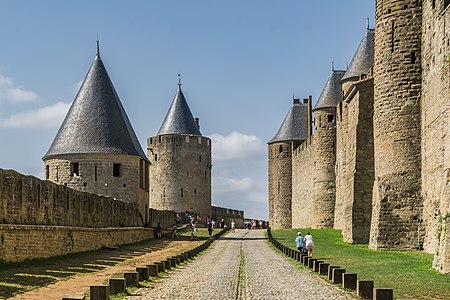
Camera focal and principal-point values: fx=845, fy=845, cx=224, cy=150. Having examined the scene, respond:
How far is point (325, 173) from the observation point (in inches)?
1767

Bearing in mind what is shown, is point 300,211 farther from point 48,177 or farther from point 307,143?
point 48,177

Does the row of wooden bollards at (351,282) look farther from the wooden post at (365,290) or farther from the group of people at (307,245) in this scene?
the group of people at (307,245)

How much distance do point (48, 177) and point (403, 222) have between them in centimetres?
2172

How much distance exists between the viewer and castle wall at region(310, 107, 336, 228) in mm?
44812

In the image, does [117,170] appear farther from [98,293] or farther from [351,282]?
[98,293]

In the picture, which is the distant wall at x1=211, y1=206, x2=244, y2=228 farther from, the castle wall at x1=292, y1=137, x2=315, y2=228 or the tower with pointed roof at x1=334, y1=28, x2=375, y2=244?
the tower with pointed roof at x1=334, y1=28, x2=375, y2=244

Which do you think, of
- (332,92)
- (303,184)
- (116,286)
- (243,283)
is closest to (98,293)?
(116,286)

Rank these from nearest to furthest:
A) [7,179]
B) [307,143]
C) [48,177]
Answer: [7,179] → [48,177] → [307,143]

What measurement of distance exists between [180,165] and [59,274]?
146 ft

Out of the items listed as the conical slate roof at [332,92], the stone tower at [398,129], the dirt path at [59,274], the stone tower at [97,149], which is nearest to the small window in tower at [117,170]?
the stone tower at [97,149]

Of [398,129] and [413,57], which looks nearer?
[413,57]

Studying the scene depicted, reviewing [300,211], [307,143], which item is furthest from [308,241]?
[300,211]

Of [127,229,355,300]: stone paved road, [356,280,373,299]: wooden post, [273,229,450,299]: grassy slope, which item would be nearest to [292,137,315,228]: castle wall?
[273,229,450,299]: grassy slope

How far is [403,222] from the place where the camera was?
24.3m
